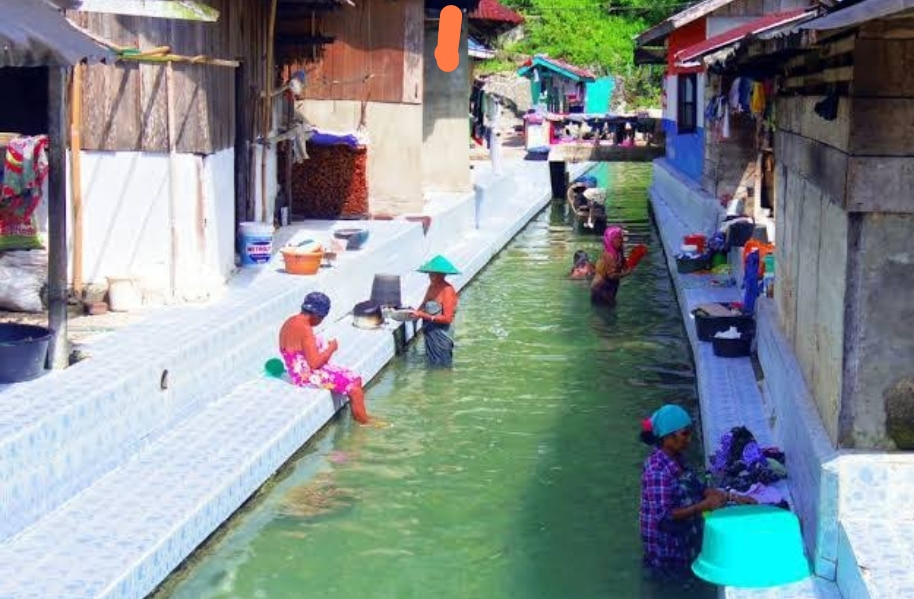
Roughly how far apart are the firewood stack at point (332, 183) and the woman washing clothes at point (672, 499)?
12419mm

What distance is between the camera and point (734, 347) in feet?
39.8

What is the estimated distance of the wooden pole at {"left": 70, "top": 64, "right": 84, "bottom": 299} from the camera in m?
12.0

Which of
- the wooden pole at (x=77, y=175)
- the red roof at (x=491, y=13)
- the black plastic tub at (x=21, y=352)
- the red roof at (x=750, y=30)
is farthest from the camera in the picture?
the red roof at (x=491, y=13)

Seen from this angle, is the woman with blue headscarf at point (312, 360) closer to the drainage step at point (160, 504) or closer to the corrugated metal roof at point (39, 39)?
the drainage step at point (160, 504)

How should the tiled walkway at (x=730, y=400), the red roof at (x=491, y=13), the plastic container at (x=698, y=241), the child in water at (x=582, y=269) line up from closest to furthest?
1. the tiled walkway at (x=730, y=400)
2. the plastic container at (x=698, y=241)
3. the child in water at (x=582, y=269)
4. the red roof at (x=491, y=13)

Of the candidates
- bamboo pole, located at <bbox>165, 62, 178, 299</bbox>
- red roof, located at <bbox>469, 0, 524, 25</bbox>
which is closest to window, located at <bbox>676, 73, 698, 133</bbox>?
red roof, located at <bbox>469, 0, 524, 25</bbox>

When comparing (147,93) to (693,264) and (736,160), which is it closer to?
(693,264)

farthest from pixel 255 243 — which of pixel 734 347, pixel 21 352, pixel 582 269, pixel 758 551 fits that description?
pixel 758 551

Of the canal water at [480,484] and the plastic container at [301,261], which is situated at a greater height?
the plastic container at [301,261]

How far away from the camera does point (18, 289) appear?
463 inches

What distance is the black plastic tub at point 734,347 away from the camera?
12.1 meters

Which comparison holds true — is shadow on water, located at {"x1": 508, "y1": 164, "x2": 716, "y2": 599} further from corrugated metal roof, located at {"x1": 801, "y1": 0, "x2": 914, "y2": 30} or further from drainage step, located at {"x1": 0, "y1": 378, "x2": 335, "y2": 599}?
corrugated metal roof, located at {"x1": 801, "y1": 0, "x2": 914, "y2": 30}

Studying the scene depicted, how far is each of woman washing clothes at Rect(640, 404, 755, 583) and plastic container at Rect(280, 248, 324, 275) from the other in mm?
7096

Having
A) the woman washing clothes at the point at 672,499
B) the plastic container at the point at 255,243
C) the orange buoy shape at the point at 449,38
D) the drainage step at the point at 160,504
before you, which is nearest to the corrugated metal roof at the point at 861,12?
the woman washing clothes at the point at 672,499
